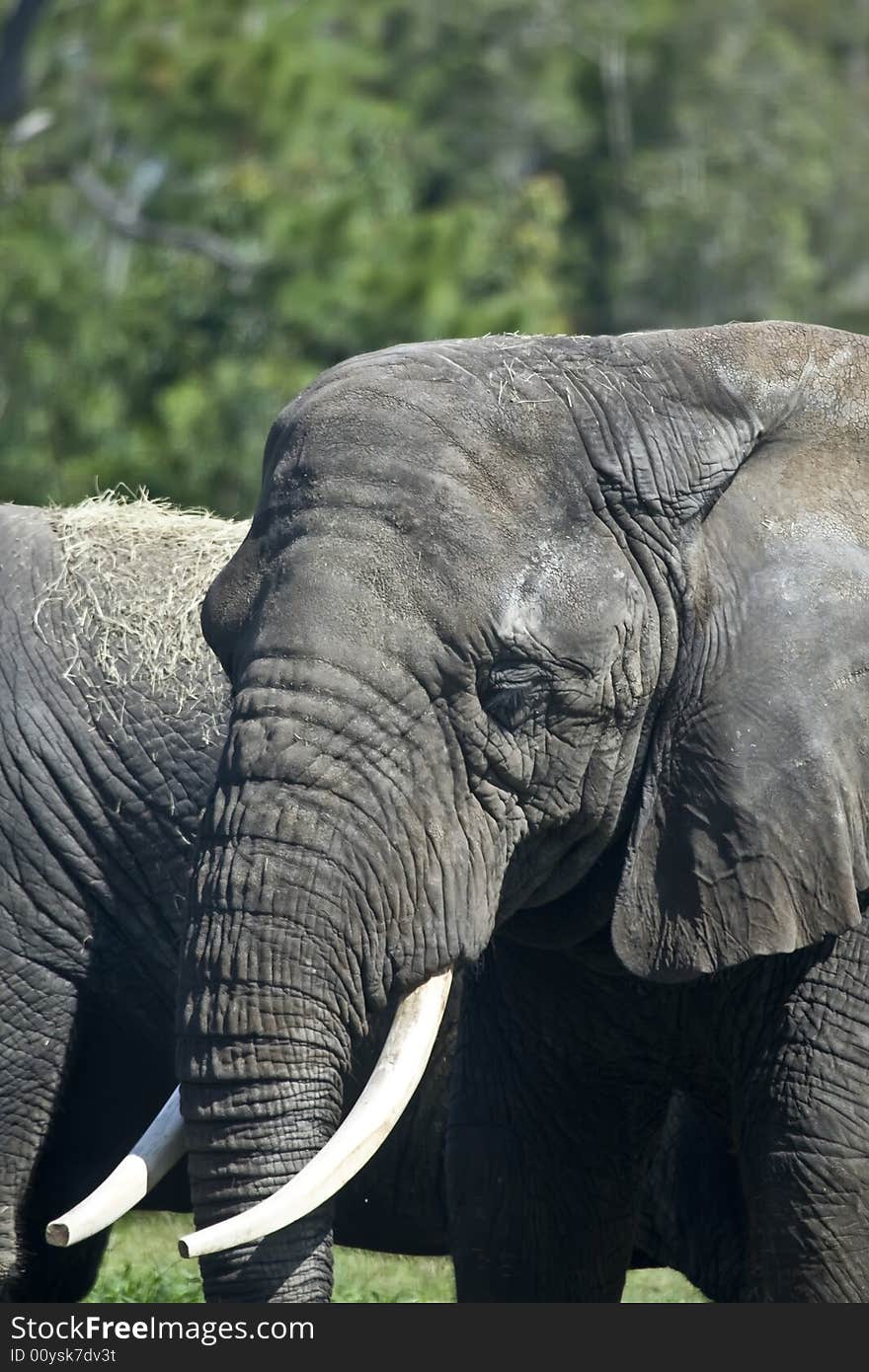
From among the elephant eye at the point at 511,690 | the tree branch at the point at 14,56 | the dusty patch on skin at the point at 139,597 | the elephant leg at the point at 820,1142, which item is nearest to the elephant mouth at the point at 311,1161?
the elephant eye at the point at 511,690

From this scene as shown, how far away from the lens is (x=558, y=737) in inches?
162

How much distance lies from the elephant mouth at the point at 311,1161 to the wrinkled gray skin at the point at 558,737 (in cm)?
7

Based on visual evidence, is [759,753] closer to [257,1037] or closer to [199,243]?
[257,1037]

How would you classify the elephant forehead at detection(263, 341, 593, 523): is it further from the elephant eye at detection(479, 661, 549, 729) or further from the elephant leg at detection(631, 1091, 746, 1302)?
the elephant leg at detection(631, 1091, 746, 1302)

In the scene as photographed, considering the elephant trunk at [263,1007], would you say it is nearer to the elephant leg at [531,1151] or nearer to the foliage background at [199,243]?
the elephant leg at [531,1151]

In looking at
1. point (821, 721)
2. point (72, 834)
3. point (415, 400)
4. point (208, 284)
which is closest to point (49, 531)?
point (72, 834)

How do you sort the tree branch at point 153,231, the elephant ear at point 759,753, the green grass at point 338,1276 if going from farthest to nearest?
1. the tree branch at point 153,231
2. the green grass at point 338,1276
3. the elephant ear at point 759,753

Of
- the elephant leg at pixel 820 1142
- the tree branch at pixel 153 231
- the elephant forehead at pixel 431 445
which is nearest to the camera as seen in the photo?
the elephant forehead at pixel 431 445

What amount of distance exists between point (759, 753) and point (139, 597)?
2.17 m

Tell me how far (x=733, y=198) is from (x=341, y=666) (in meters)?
27.0

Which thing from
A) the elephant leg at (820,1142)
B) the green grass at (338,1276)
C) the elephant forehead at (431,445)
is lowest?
the green grass at (338,1276)

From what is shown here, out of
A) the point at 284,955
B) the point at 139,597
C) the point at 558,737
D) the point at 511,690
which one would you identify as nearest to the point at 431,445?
the point at 511,690

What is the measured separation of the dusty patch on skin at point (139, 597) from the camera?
18.8ft

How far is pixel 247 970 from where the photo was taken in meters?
3.85
